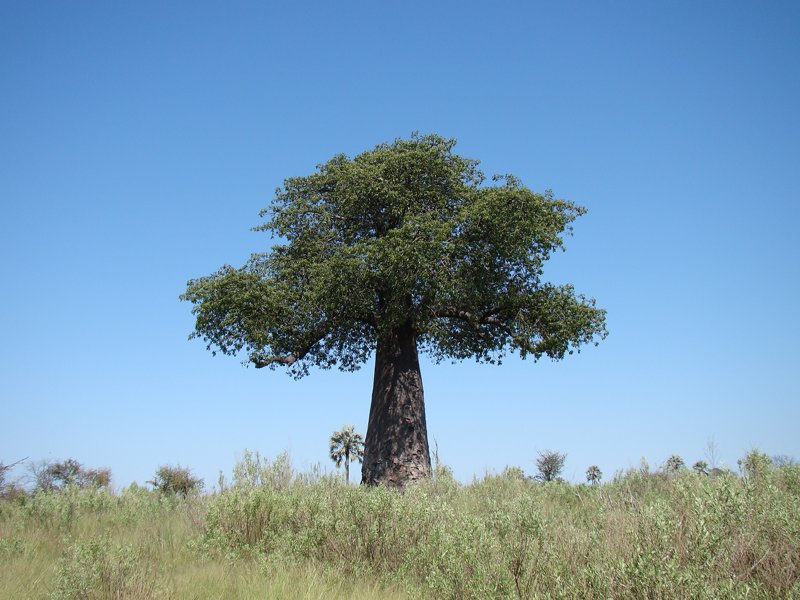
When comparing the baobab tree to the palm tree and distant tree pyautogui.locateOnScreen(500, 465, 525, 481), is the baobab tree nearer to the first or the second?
distant tree pyautogui.locateOnScreen(500, 465, 525, 481)

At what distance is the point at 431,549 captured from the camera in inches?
352

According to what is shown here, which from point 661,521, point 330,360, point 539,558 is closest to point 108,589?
point 539,558

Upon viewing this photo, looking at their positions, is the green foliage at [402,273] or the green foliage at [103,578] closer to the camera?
the green foliage at [103,578]

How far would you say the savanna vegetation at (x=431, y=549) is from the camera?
6883mm

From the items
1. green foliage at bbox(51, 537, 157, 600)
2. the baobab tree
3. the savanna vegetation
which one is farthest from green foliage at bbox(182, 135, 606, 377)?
green foliage at bbox(51, 537, 157, 600)

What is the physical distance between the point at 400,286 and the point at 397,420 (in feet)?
14.9

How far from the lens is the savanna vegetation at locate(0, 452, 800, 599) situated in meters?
6.88

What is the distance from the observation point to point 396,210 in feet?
65.7

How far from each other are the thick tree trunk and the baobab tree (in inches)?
1.5

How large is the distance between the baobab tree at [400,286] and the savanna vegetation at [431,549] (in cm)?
671

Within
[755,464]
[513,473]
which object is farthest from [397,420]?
[755,464]

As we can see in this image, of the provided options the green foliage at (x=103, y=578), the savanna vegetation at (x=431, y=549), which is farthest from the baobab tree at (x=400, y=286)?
the green foliage at (x=103, y=578)

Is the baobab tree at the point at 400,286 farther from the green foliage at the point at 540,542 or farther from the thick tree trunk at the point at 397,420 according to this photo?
the green foliage at the point at 540,542

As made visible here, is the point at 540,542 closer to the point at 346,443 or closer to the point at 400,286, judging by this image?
the point at 400,286
